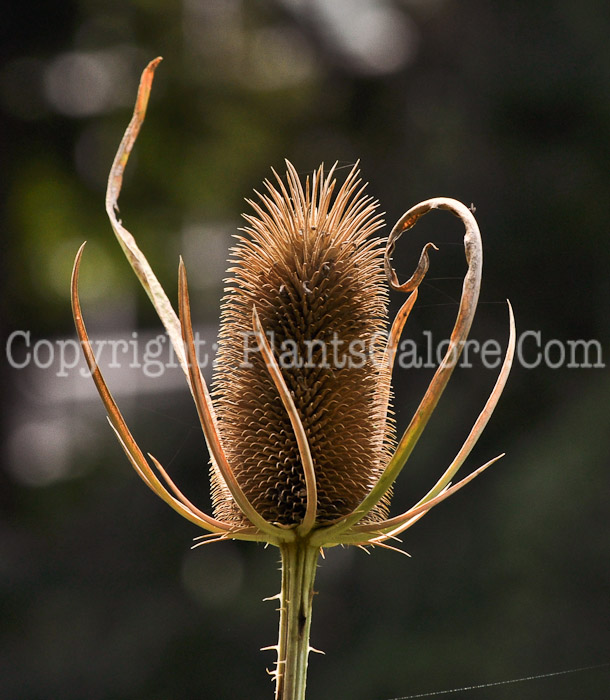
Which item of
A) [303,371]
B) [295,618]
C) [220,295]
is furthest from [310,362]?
[220,295]

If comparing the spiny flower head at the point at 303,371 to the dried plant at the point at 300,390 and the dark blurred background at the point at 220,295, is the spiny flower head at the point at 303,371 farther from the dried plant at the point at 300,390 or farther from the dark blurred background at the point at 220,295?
the dark blurred background at the point at 220,295

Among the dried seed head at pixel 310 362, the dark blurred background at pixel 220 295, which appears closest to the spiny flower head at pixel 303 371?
the dried seed head at pixel 310 362

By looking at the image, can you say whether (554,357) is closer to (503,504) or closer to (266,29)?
(503,504)

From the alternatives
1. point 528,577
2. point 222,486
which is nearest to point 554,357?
point 528,577

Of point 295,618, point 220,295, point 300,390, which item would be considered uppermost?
point 220,295

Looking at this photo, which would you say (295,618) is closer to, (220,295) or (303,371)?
(303,371)

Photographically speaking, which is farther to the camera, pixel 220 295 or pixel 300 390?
pixel 220 295

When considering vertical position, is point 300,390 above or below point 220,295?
below
